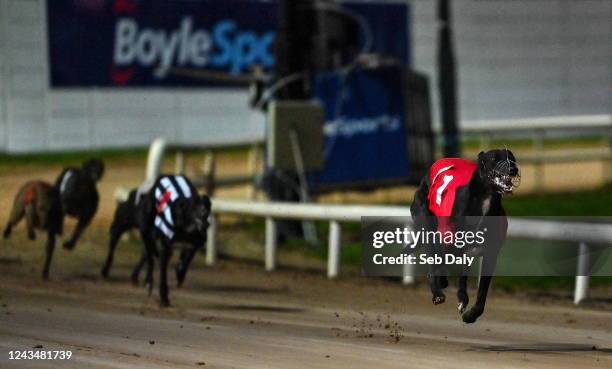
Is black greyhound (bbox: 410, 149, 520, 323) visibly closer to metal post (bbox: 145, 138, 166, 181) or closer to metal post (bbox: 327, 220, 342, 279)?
metal post (bbox: 327, 220, 342, 279)

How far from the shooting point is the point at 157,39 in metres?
20.6

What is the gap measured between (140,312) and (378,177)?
604 centimetres

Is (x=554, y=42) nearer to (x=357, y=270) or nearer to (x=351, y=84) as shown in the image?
(x=351, y=84)

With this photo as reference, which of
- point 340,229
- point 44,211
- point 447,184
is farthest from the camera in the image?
point 340,229

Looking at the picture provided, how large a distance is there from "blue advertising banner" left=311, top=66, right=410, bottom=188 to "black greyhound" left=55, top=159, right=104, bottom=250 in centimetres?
295

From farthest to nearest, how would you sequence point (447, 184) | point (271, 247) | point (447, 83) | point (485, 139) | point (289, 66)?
point (485, 139), point (447, 83), point (289, 66), point (271, 247), point (447, 184)

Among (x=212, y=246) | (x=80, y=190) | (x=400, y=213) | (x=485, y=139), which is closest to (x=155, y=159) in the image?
(x=212, y=246)

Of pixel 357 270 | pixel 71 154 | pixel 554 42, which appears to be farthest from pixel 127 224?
pixel 554 42

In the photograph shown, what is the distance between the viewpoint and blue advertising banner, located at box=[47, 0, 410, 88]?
770 inches

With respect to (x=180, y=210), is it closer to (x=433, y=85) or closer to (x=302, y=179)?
(x=302, y=179)

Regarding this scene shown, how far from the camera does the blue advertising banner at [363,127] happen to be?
14.3 meters

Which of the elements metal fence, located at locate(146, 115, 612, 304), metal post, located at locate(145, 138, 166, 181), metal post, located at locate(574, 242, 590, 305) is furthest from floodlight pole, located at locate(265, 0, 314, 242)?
metal post, located at locate(574, 242, 590, 305)

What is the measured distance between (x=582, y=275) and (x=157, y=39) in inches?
464

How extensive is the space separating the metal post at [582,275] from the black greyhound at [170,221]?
2.59 m
